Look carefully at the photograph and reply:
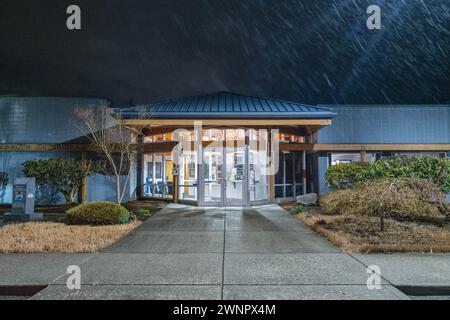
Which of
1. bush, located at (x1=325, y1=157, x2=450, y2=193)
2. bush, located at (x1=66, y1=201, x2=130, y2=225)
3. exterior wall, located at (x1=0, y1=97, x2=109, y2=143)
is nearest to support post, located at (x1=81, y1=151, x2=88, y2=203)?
exterior wall, located at (x1=0, y1=97, x2=109, y2=143)

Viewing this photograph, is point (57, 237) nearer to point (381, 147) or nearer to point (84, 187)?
point (84, 187)

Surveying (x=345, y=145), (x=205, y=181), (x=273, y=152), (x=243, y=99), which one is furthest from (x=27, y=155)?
(x=345, y=145)

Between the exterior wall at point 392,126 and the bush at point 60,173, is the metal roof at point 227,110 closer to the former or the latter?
the bush at point 60,173

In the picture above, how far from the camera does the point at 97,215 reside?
9.91 meters

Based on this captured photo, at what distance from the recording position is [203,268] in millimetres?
5742

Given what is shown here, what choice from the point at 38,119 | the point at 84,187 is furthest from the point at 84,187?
the point at 38,119

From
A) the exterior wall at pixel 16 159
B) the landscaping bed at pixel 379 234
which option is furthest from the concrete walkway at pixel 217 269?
the exterior wall at pixel 16 159

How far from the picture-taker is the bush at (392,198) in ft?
27.0

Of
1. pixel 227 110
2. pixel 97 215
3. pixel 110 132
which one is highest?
pixel 227 110

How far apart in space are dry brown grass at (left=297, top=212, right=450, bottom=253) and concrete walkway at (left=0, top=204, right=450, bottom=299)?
40 centimetres

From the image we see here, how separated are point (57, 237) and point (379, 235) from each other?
8249 mm

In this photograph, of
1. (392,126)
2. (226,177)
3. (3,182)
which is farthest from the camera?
(392,126)

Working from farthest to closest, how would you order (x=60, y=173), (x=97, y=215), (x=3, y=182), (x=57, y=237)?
1. (x=3, y=182)
2. (x=60, y=173)
3. (x=97, y=215)
4. (x=57, y=237)

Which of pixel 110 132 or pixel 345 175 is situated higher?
pixel 110 132
